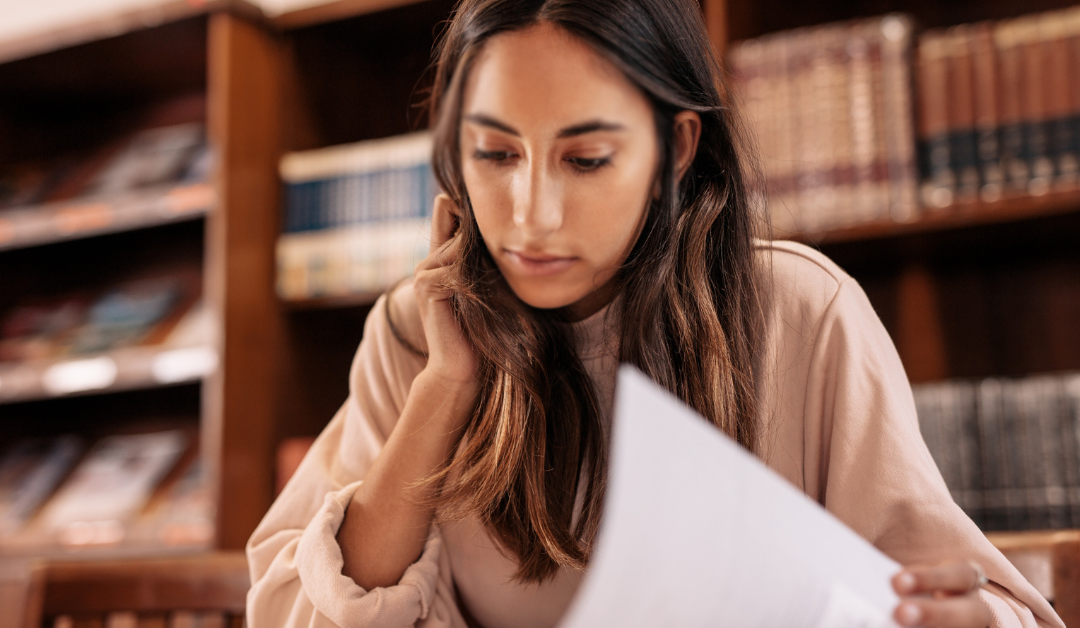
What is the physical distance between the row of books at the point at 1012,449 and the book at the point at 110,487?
1587 mm

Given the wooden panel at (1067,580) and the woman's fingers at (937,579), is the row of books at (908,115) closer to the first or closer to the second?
the wooden panel at (1067,580)

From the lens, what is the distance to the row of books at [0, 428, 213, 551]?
6.23ft

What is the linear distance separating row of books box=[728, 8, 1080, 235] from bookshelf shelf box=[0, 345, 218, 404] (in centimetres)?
115

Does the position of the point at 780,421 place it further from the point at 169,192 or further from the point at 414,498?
the point at 169,192

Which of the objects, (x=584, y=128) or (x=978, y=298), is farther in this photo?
(x=978, y=298)

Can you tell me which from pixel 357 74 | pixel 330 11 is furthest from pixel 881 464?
pixel 357 74

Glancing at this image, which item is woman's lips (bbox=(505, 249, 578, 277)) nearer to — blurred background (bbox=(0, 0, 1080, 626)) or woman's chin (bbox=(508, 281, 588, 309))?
woman's chin (bbox=(508, 281, 588, 309))

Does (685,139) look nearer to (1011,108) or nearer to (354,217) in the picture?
(1011,108)

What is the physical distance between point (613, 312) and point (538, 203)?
162 millimetres

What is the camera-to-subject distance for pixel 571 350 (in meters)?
0.91

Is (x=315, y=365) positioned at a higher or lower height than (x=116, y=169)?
lower

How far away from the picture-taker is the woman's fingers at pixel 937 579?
0.56 meters

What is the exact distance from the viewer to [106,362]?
197 centimetres

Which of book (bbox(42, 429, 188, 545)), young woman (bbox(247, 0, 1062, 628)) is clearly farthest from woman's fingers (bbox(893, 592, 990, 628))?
book (bbox(42, 429, 188, 545))
